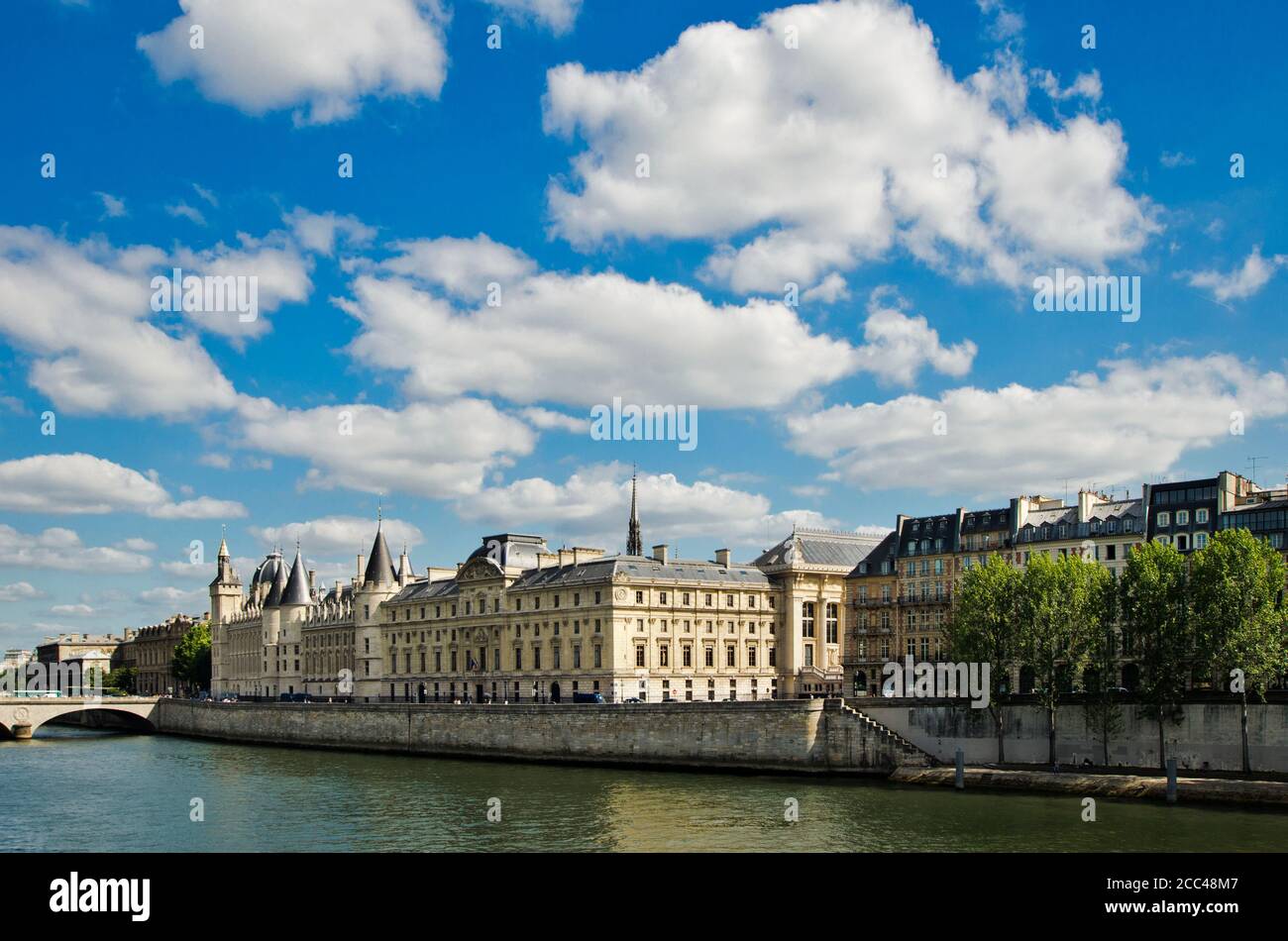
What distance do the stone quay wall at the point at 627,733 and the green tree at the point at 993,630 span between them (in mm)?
4903

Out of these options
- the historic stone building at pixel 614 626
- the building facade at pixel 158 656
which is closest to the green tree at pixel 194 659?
the building facade at pixel 158 656

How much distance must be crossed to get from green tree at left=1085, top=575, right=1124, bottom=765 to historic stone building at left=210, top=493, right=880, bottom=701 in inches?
1213

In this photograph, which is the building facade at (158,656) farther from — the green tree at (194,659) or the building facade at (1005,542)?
the building facade at (1005,542)

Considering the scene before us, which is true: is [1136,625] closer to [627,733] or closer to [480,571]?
[627,733]

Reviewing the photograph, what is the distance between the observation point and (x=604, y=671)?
84188mm

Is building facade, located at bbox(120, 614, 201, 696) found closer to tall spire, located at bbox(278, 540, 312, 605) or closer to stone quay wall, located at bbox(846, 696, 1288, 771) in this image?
tall spire, located at bbox(278, 540, 312, 605)

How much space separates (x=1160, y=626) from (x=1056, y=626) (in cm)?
441

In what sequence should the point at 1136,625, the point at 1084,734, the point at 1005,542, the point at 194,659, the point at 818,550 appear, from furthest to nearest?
the point at 194,659, the point at 818,550, the point at 1005,542, the point at 1084,734, the point at 1136,625

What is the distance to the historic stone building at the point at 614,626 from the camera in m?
85.4

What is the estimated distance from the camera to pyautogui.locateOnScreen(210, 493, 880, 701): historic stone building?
85.4 metres

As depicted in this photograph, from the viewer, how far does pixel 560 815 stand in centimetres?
4738

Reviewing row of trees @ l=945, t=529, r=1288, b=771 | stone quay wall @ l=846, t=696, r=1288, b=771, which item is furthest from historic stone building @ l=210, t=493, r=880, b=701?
row of trees @ l=945, t=529, r=1288, b=771

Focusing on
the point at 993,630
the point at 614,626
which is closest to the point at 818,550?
the point at 614,626
